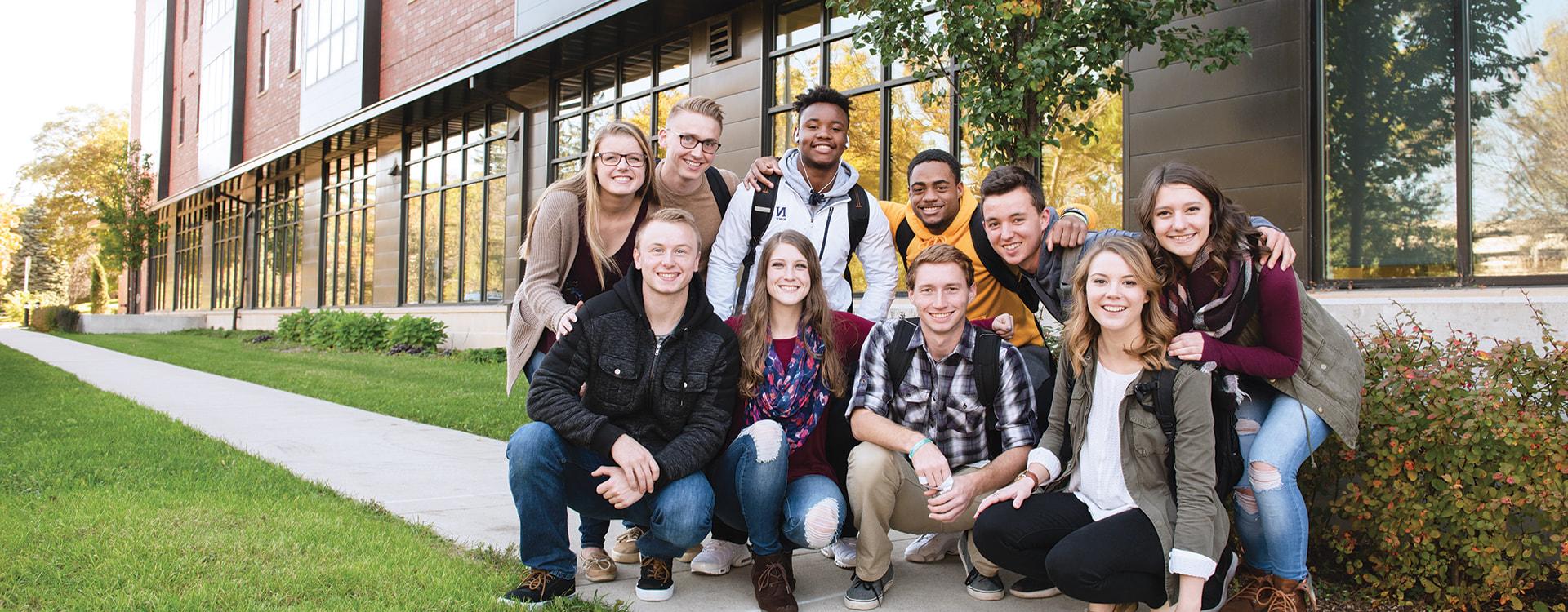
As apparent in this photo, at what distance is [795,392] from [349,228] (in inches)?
850

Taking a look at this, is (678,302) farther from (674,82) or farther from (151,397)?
(674,82)

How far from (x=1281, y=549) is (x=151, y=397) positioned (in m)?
10.3

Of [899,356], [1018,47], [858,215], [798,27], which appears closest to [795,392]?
[899,356]

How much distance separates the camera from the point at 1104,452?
320cm

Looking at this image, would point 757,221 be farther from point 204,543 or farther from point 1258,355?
point 204,543

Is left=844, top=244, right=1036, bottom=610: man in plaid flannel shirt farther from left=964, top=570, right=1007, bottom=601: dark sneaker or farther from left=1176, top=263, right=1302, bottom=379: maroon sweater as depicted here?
left=1176, top=263, right=1302, bottom=379: maroon sweater

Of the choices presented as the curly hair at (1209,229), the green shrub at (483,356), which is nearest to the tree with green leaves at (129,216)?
the green shrub at (483,356)

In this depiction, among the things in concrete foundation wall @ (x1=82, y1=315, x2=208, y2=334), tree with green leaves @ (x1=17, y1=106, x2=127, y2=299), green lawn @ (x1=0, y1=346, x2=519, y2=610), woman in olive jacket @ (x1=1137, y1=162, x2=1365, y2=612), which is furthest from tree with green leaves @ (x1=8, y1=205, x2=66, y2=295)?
woman in olive jacket @ (x1=1137, y1=162, x2=1365, y2=612)

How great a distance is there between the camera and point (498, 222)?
17156 mm

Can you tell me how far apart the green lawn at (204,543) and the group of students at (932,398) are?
1.61ft

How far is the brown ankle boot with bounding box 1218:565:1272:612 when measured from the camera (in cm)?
313

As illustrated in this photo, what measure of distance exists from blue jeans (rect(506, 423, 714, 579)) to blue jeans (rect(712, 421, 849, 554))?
119 millimetres

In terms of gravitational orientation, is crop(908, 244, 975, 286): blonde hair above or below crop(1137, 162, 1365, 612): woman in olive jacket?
above

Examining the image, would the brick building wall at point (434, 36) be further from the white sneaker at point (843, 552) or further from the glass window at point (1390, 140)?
the white sneaker at point (843, 552)
